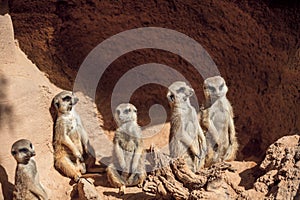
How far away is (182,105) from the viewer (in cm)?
844

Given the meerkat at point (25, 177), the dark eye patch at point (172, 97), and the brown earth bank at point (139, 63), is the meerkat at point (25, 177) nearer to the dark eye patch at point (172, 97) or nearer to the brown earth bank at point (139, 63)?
the brown earth bank at point (139, 63)

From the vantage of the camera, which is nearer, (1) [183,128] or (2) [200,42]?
(1) [183,128]

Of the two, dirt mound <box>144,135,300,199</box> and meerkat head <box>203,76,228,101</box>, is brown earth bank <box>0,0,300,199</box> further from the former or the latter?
meerkat head <box>203,76,228,101</box>

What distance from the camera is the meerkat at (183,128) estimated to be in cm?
838

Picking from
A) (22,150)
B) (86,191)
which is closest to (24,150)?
(22,150)

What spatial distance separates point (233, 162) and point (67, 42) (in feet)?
8.04

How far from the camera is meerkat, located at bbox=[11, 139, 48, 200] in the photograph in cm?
785

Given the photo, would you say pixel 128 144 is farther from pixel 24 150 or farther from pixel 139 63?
pixel 139 63

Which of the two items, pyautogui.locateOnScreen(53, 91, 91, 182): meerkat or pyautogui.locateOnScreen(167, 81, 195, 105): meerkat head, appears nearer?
pyautogui.locateOnScreen(167, 81, 195, 105): meerkat head

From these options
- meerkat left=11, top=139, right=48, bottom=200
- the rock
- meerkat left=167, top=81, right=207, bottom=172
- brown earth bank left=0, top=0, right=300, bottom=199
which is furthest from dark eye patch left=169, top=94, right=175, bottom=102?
meerkat left=11, top=139, right=48, bottom=200

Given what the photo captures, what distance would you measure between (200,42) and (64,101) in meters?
1.94

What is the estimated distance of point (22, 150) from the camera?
784 centimetres

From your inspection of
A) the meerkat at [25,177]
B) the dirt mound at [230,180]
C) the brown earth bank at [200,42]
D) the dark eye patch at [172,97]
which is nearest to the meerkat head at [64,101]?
the brown earth bank at [200,42]

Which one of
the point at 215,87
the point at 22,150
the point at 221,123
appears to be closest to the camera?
the point at 22,150
